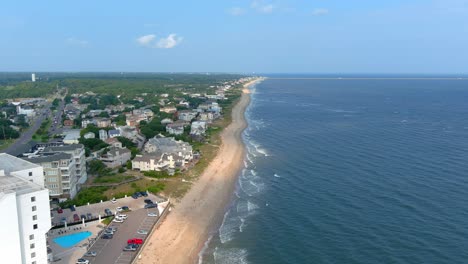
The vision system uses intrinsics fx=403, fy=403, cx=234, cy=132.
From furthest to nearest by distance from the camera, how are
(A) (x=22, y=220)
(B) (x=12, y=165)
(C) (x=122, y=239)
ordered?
(C) (x=122, y=239) → (B) (x=12, y=165) → (A) (x=22, y=220)

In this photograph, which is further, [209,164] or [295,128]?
[295,128]

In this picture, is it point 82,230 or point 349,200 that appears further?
point 349,200

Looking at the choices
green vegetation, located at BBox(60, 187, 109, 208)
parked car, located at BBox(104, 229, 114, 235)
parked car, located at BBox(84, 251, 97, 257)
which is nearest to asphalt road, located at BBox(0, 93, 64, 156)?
green vegetation, located at BBox(60, 187, 109, 208)

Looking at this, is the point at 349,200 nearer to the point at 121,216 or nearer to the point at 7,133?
the point at 121,216

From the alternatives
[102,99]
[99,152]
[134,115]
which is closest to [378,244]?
[99,152]

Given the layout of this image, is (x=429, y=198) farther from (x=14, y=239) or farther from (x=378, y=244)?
(x=14, y=239)

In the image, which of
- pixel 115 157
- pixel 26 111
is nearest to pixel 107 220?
pixel 115 157

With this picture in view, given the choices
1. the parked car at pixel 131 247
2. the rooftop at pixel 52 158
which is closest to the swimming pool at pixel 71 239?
the parked car at pixel 131 247
